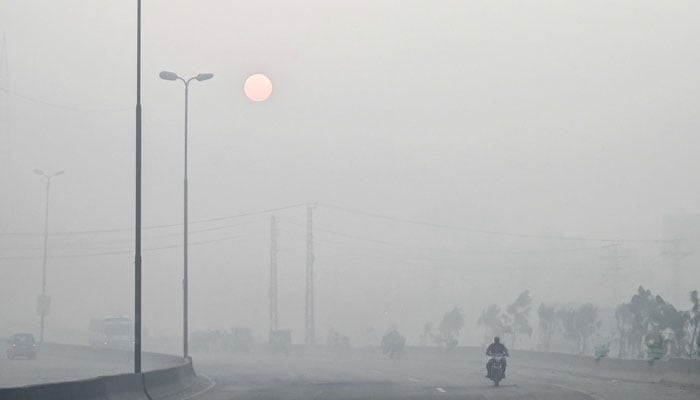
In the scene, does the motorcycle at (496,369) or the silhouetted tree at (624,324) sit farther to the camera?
the silhouetted tree at (624,324)

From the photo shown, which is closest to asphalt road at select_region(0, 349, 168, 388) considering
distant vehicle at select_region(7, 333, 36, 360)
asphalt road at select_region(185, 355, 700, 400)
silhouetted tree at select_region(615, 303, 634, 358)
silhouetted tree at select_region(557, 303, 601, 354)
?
distant vehicle at select_region(7, 333, 36, 360)

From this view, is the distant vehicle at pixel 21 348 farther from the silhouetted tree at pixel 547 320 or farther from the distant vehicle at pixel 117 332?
the silhouetted tree at pixel 547 320

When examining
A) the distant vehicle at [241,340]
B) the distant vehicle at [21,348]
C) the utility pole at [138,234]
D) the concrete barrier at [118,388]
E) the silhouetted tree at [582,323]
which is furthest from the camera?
the distant vehicle at [241,340]

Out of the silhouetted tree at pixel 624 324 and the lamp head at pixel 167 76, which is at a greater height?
the lamp head at pixel 167 76

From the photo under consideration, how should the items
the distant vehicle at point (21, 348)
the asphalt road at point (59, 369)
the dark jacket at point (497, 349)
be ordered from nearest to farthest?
the dark jacket at point (497, 349) < the asphalt road at point (59, 369) < the distant vehicle at point (21, 348)

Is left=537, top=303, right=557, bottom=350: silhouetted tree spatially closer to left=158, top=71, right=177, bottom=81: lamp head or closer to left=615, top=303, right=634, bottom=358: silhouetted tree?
left=615, top=303, right=634, bottom=358: silhouetted tree

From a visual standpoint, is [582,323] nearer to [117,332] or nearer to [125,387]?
[117,332]

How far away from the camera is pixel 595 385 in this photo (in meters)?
40.3

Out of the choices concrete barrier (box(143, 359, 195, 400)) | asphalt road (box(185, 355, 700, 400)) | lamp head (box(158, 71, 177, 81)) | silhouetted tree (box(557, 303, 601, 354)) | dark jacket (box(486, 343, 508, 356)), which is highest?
lamp head (box(158, 71, 177, 81))

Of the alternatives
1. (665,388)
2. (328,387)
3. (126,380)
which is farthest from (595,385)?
(126,380)

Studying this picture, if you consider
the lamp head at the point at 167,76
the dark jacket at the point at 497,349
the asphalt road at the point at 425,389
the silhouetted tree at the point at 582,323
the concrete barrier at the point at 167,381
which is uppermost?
the lamp head at the point at 167,76

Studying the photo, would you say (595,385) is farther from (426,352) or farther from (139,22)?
(426,352)

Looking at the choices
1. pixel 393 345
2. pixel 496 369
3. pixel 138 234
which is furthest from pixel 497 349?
pixel 393 345

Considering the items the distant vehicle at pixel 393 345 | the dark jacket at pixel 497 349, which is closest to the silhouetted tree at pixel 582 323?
the distant vehicle at pixel 393 345
